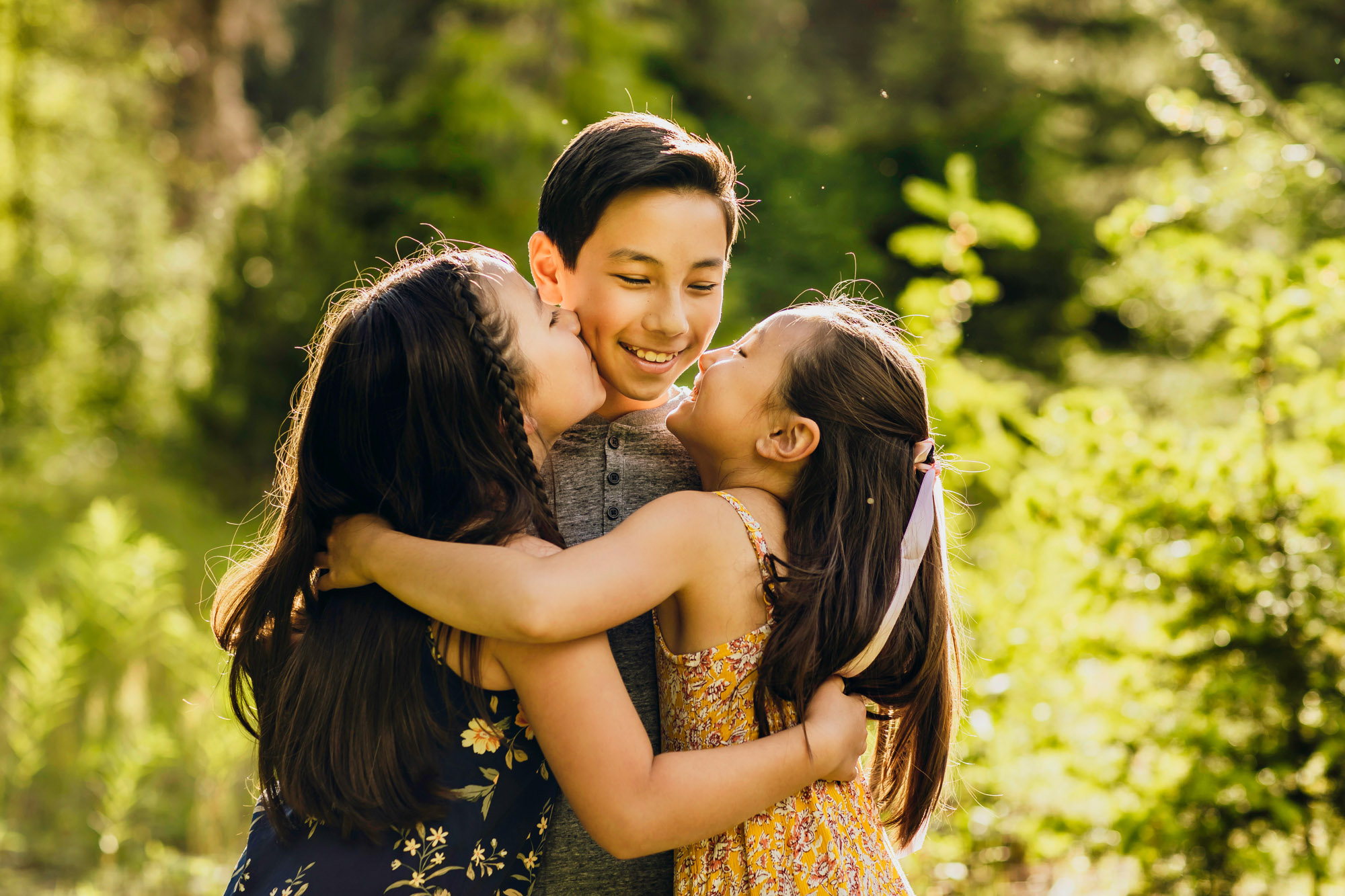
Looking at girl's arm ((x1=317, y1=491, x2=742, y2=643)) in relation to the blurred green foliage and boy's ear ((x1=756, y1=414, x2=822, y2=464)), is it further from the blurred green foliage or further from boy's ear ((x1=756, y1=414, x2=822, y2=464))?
the blurred green foliage

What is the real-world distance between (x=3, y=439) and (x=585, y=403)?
9265mm

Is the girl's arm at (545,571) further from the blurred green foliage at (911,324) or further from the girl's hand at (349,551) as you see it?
the blurred green foliage at (911,324)

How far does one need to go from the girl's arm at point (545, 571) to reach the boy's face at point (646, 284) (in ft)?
1.23

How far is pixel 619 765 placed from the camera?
139cm

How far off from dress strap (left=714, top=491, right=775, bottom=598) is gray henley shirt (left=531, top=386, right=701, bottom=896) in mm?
248

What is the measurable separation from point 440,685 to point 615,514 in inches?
17.9

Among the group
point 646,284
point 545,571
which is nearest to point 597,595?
point 545,571

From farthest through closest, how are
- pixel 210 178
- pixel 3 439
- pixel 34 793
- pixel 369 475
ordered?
pixel 210 178, pixel 3 439, pixel 34 793, pixel 369 475

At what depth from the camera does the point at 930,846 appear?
127 inches

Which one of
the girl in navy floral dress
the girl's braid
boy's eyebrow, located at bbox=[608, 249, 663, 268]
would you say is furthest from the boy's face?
the girl's braid

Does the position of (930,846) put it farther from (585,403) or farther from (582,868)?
(585,403)

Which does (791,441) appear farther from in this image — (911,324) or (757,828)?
(911,324)

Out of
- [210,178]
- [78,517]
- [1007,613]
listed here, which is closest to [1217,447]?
[1007,613]

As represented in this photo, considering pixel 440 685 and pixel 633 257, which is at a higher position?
pixel 633 257
